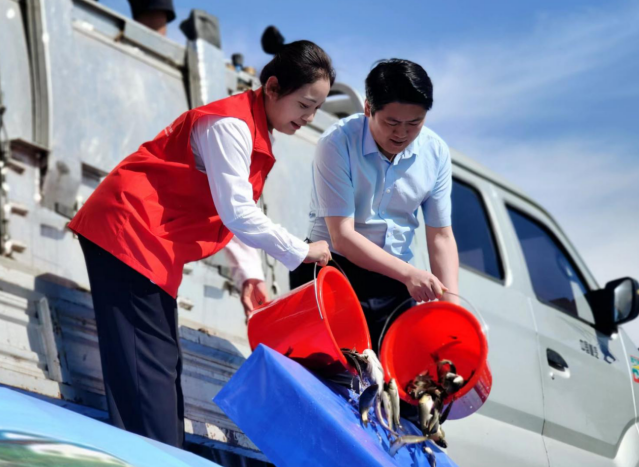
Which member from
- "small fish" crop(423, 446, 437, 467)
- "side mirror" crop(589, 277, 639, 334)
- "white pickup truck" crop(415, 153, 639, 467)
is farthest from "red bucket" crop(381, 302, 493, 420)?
"side mirror" crop(589, 277, 639, 334)

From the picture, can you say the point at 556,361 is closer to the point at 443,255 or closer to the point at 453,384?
the point at 443,255

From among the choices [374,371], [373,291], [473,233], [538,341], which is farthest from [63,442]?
[473,233]

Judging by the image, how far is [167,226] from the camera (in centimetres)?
278

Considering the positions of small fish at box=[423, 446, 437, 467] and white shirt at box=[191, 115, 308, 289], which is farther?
small fish at box=[423, 446, 437, 467]

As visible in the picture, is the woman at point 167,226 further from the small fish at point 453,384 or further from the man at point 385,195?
the small fish at point 453,384

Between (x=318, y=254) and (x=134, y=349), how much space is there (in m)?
0.64

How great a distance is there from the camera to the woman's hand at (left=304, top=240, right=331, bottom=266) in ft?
9.39

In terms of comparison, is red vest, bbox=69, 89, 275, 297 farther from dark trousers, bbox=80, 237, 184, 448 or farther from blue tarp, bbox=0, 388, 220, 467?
blue tarp, bbox=0, 388, 220, 467

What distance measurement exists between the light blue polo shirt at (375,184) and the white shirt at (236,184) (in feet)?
1.19

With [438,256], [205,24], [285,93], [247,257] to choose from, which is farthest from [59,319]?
[205,24]

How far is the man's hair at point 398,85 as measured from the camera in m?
2.97

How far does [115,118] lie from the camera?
3.79 metres

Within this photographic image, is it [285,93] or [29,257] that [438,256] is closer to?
[285,93]

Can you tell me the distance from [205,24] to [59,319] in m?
1.99
